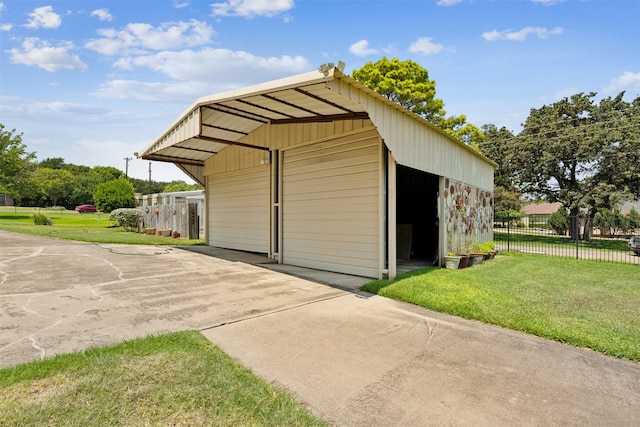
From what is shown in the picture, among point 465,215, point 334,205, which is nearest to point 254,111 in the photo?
point 334,205

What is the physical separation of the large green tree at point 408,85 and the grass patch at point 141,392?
2152 cm

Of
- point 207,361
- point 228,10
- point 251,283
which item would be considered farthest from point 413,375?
point 228,10

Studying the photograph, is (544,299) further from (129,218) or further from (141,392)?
(129,218)

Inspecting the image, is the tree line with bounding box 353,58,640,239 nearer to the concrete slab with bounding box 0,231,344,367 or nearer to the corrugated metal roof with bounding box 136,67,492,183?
the corrugated metal roof with bounding box 136,67,492,183

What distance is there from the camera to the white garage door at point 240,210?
33.4ft

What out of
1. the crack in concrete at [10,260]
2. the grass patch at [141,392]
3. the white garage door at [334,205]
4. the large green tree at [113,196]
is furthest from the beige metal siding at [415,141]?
the large green tree at [113,196]

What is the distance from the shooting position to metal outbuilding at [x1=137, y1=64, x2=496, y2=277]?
650 centimetres

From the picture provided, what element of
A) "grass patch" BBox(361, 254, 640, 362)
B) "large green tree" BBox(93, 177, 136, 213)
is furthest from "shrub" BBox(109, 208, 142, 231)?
"grass patch" BBox(361, 254, 640, 362)

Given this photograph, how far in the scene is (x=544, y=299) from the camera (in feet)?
17.6

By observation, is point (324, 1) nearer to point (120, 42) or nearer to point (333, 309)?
point (120, 42)

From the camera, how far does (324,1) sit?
29.6ft

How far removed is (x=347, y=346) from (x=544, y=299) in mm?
3790

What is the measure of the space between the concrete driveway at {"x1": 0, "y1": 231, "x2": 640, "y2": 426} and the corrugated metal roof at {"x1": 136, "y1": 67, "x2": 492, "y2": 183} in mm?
3297

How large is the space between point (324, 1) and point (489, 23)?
4321 mm
